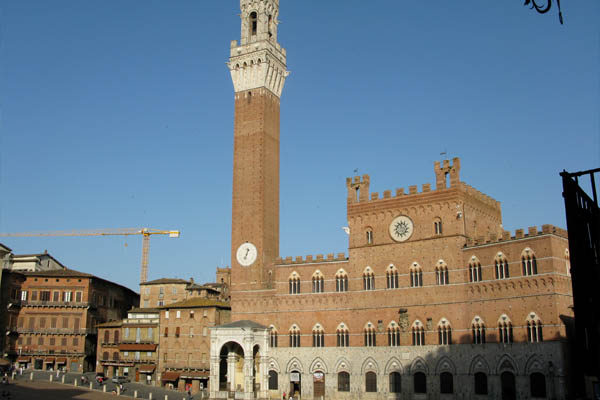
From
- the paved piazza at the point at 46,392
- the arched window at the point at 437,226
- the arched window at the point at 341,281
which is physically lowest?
the paved piazza at the point at 46,392

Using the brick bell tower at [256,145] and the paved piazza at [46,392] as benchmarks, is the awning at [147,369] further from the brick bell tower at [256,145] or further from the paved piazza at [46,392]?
the brick bell tower at [256,145]

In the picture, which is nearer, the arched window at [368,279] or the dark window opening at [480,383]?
the dark window opening at [480,383]

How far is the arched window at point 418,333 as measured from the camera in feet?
183

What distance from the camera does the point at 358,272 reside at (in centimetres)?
6091

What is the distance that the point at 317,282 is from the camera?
63219 millimetres

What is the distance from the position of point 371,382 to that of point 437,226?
52.6 ft

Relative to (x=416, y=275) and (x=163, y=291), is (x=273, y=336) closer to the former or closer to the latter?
(x=416, y=275)

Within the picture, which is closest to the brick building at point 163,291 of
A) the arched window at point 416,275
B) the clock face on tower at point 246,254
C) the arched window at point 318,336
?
the clock face on tower at point 246,254

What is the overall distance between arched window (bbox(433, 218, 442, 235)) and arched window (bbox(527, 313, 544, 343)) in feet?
37.8

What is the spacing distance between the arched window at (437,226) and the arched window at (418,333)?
851 centimetres

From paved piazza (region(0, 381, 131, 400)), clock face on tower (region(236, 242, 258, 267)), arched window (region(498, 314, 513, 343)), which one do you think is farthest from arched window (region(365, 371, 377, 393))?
paved piazza (region(0, 381, 131, 400))

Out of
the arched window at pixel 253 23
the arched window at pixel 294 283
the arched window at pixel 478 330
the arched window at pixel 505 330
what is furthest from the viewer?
the arched window at pixel 253 23

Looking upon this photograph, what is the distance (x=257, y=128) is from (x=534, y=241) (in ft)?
109

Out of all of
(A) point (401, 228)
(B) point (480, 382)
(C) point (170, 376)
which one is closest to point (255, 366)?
(C) point (170, 376)
